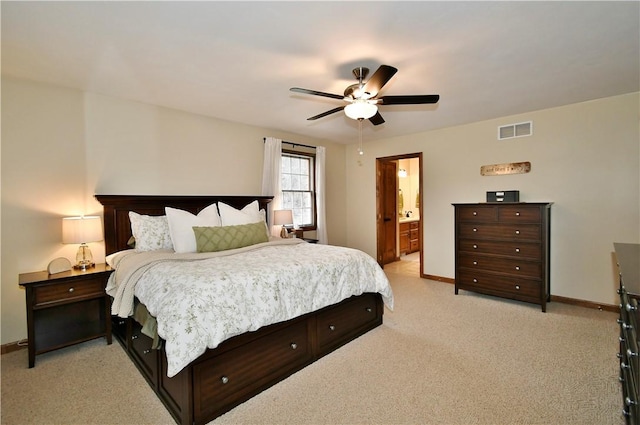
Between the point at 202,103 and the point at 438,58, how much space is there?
103 inches

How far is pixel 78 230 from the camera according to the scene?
2814mm

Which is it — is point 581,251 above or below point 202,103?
below

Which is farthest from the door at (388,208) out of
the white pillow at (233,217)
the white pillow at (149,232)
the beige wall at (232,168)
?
the white pillow at (149,232)

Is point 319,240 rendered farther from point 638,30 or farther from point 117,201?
point 638,30

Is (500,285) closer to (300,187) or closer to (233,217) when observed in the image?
(300,187)

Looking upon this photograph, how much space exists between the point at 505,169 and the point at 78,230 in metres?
5.18

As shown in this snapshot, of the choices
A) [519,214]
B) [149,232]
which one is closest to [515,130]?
[519,214]

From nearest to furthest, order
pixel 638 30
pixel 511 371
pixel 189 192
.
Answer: pixel 638 30 → pixel 511 371 → pixel 189 192

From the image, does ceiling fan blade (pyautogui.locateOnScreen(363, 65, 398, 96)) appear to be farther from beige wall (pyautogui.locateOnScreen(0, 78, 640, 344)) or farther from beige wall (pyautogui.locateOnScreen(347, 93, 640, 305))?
beige wall (pyautogui.locateOnScreen(347, 93, 640, 305))

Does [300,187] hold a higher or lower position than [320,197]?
higher

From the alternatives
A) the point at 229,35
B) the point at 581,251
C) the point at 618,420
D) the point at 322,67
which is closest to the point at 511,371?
the point at 618,420

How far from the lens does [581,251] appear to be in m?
3.75

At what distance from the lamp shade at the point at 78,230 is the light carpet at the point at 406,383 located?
103 centimetres

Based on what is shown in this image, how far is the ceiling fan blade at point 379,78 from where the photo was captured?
84.7 inches
